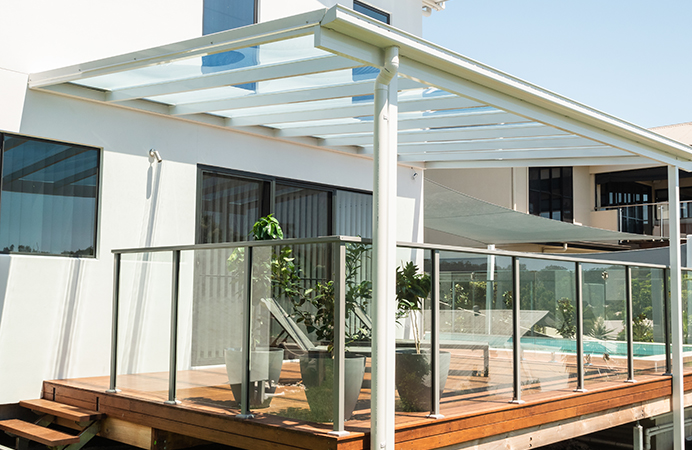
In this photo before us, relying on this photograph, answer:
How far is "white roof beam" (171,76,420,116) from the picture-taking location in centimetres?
607

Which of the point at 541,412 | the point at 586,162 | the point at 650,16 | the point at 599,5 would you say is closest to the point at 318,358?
the point at 541,412

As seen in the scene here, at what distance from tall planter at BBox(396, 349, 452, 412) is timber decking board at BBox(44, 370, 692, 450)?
9 cm

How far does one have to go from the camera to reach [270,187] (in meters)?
8.55

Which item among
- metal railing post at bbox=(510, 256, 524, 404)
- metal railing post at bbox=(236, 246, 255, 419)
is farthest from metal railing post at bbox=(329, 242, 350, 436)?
metal railing post at bbox=(510, 256, 524, 404)

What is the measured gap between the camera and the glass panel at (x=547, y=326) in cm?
594

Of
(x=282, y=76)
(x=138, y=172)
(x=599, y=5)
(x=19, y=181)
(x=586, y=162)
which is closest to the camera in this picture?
(x=282, y=76)

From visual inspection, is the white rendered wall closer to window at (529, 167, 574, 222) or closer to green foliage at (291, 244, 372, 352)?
green foliage at (291, 244, 372, 352)

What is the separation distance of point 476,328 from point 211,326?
2137mm

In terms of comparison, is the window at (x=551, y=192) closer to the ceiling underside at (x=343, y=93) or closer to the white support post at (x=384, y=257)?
the ceiling underside at (x=343, y=93)

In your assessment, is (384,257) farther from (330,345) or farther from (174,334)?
Result: (174,334)

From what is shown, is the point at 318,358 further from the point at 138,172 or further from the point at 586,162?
the point at 586,162

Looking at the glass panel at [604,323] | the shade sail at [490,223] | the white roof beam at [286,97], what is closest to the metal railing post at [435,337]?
the white roof beam at [286,97]

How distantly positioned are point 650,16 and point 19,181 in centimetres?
4044

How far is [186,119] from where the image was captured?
7.65 meters
